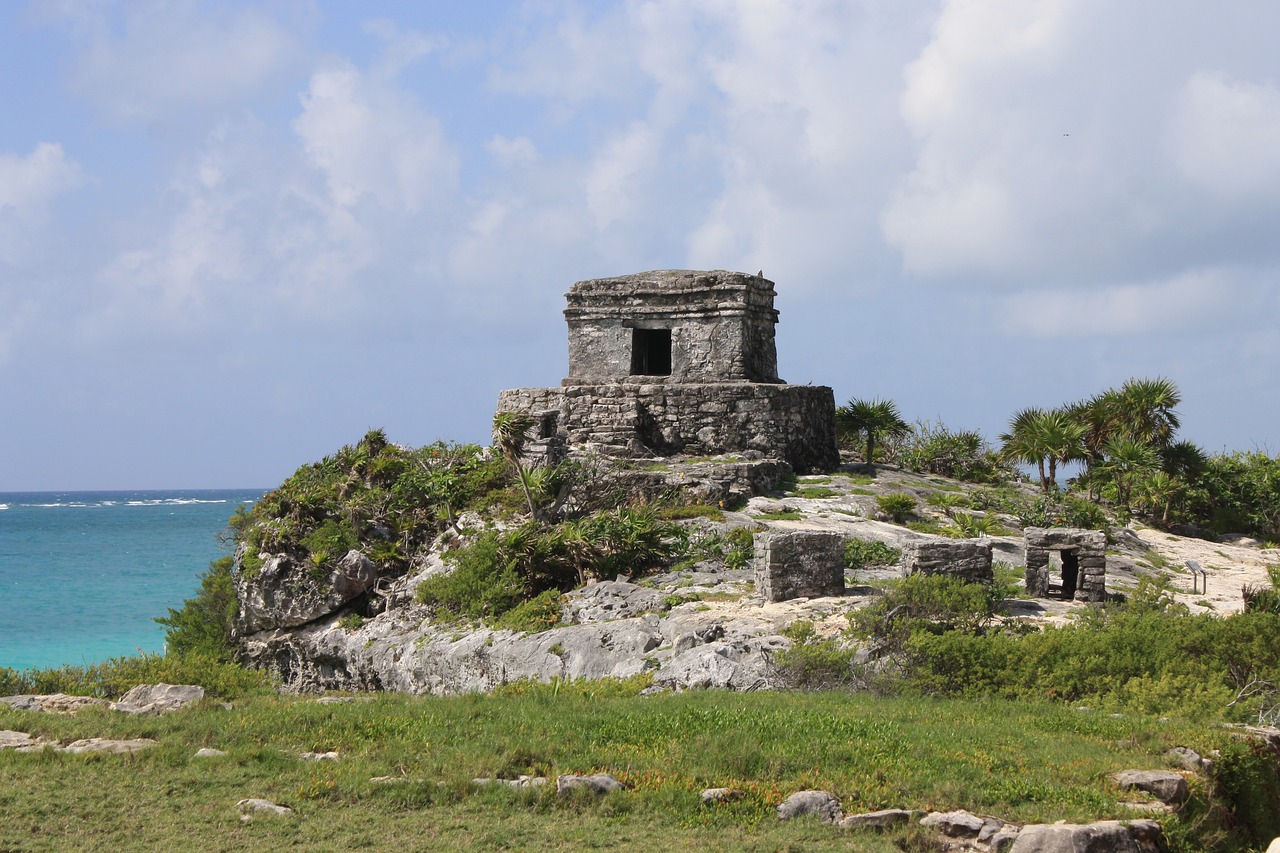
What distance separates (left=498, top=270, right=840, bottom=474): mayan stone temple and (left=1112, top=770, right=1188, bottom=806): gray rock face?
525 inches

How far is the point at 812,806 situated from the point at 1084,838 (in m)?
1.71

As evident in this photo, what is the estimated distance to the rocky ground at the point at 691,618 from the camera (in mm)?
12930

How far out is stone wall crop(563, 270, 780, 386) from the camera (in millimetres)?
22531

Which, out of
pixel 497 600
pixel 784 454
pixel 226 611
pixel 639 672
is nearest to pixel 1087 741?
pixel 639 672

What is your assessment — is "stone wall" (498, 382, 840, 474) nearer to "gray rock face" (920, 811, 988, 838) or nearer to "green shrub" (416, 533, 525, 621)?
"green shrub" (416, 533, 525, 621)

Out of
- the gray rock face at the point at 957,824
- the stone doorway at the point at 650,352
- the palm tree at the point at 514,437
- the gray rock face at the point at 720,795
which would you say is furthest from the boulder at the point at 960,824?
the stone doorway at the point at 650,352

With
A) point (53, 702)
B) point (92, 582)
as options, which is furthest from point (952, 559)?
point (92, 582)

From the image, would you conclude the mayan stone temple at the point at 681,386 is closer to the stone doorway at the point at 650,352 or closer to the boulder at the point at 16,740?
the stone doorway at the point at 650,352

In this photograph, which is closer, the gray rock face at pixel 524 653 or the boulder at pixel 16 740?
the boulder at pixel 16 740

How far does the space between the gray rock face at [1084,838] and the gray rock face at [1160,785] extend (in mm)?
617

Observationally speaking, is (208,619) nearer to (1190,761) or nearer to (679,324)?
(679,324)

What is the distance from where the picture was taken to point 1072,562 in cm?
1566

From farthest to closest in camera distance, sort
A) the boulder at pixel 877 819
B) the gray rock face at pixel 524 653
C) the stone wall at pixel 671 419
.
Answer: the stone wall at pixel 671 419 < the gray rock face at pixel 524 653 < the boulder at pixel 877 819

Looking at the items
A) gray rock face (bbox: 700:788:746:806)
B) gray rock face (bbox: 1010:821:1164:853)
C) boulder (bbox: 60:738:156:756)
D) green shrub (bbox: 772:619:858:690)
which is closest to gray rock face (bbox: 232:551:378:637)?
green shrub (bbox: 772:619:858:690)
